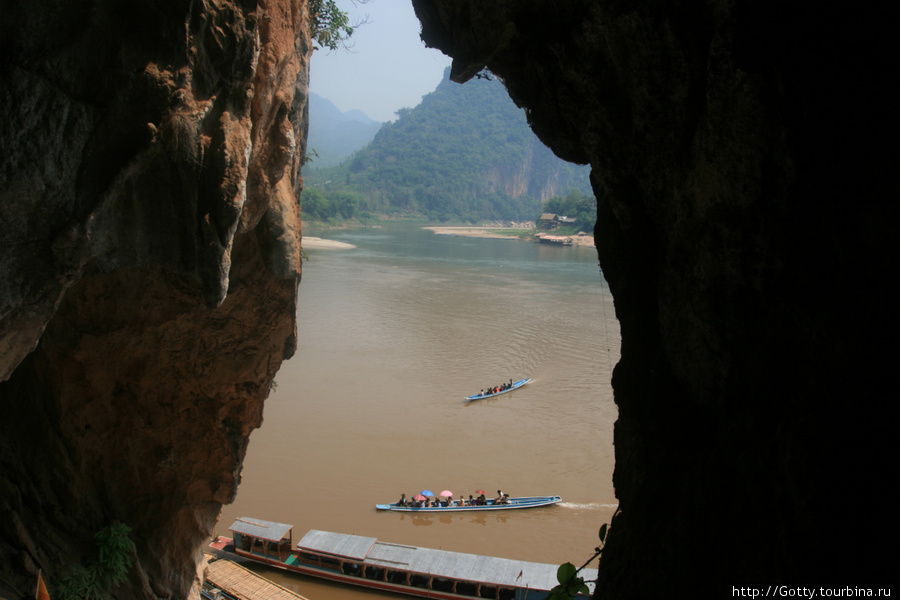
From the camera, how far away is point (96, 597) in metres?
6.17

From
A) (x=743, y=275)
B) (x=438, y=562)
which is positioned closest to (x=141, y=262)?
(x=743, y=275)

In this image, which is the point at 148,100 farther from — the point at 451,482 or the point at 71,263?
the point at 451,482

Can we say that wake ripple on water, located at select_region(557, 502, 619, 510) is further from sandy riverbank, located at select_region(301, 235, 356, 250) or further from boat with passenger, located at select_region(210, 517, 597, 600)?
sandy riverbank, located at select_region(301, 235, 356, 250)

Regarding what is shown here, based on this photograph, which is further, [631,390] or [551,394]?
[551,394]

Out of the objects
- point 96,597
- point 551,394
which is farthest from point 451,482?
point 96,597

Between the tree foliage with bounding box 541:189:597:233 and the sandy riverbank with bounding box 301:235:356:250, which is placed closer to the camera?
the sandy riverbank with bounding box 301:235:356:250

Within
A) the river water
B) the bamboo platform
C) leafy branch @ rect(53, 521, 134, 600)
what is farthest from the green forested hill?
leafy branch @ rect(53, 521, 134, 600)

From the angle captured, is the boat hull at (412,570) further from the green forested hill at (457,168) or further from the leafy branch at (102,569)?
the green forested hill at (457,168)

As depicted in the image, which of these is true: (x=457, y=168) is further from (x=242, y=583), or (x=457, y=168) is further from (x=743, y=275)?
(x=743, y=275)

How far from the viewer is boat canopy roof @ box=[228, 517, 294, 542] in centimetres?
1132

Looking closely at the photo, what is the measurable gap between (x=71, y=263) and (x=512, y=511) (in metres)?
11.1

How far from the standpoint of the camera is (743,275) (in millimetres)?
2930

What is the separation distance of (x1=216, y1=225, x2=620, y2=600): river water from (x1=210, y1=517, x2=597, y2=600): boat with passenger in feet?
1.22

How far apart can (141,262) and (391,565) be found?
26.1 ft
